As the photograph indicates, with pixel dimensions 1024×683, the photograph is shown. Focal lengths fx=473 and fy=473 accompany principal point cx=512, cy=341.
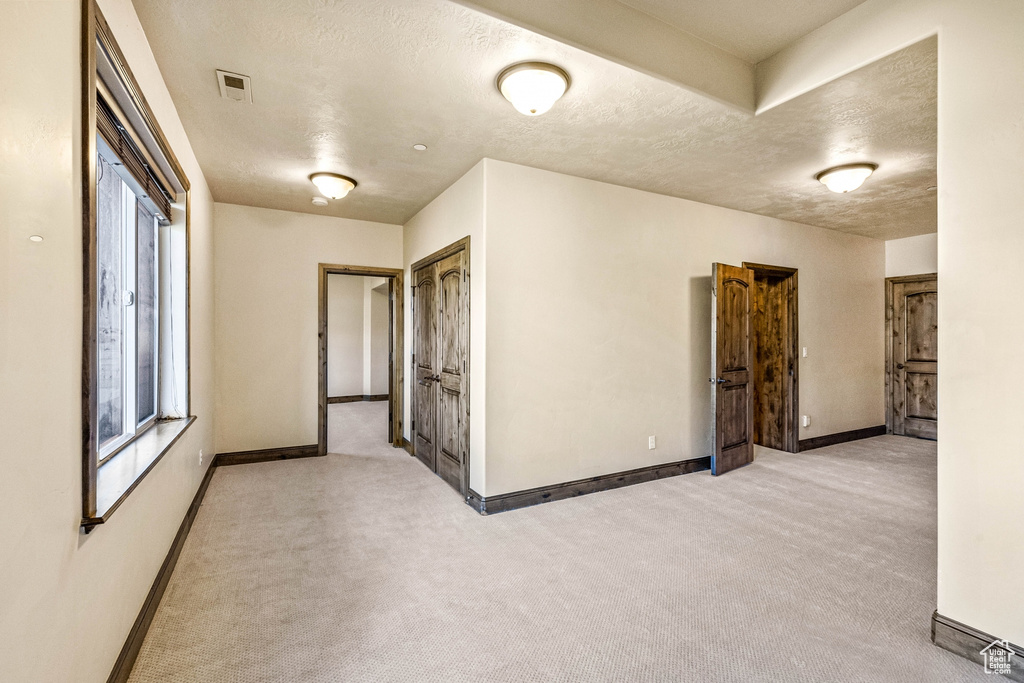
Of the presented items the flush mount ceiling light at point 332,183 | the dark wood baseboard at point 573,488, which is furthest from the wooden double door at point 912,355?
the flush mount ceiling light at point 332,183

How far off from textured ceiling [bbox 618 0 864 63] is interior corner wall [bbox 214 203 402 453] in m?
3.93

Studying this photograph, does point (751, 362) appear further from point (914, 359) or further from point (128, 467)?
point (128, 467)

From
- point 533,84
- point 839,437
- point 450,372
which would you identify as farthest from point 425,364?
point 839,437

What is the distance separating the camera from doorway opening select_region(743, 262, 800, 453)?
537 cm

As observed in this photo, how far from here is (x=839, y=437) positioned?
19.0 ft

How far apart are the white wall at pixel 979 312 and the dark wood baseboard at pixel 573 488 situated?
225 cm

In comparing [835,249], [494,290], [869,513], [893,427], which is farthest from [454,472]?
[893,427]

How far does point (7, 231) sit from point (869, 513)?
467cm

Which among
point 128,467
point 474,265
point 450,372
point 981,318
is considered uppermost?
point 474,265

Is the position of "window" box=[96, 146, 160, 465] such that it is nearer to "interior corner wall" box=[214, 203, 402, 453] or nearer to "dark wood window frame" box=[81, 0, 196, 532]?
"dark wood window frame" box=[81, 0, 196, 532]

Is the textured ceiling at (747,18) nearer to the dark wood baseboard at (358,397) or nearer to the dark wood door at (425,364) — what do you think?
the dark wood door at (425,364)

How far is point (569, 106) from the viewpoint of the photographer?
271 centimetres

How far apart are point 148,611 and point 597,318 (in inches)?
131

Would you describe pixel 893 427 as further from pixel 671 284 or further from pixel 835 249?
pixel 671 284
